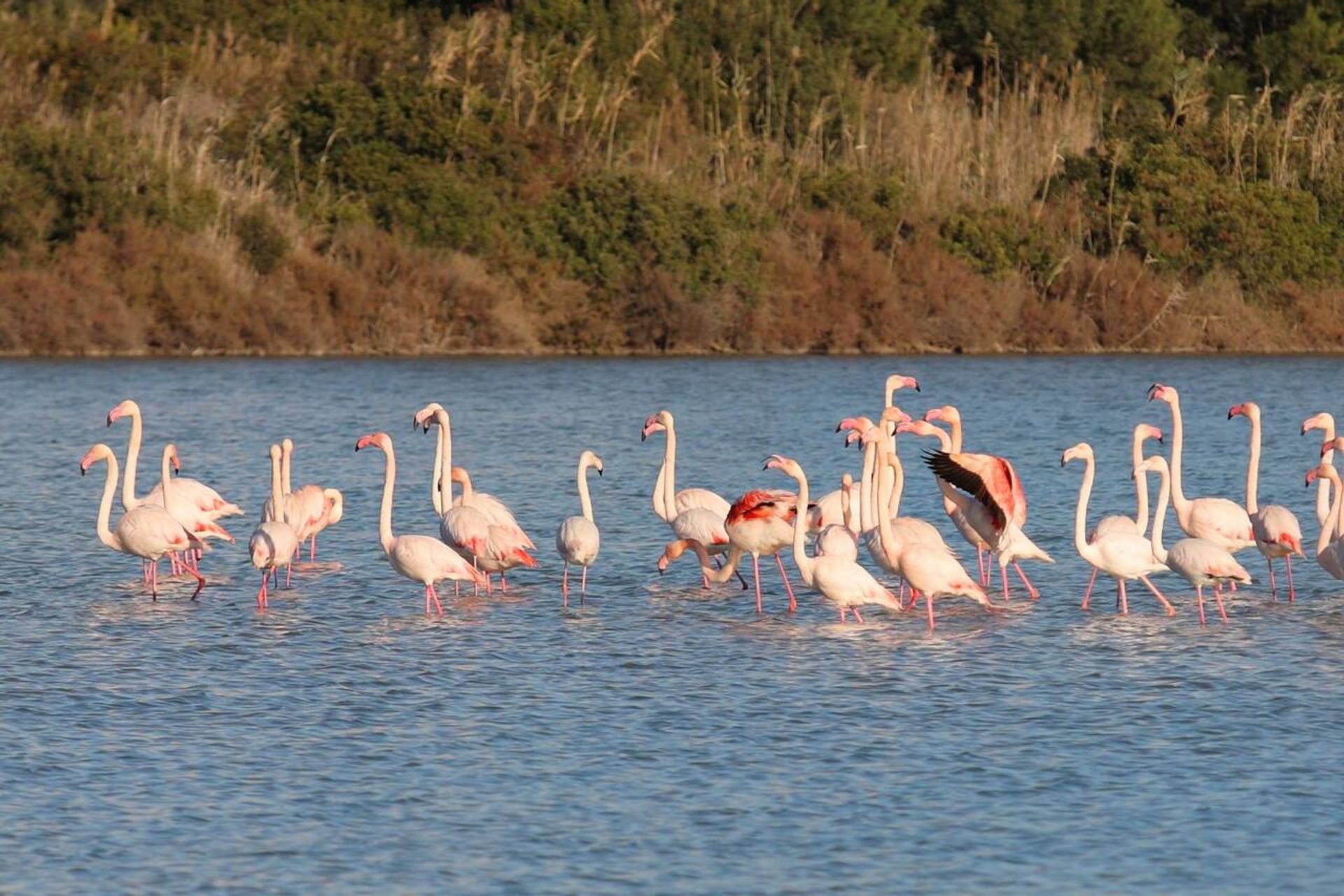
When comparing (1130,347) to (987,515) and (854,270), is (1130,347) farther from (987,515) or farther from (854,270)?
(987,515)

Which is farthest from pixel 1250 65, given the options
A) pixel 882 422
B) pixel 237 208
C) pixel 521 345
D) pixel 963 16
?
pixel 882 422

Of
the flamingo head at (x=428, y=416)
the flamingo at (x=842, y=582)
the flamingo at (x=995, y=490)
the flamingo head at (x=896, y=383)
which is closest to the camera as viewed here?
the flamingo at (x=842, y=582)

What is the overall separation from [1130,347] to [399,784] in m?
27.3

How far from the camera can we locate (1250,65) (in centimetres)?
4278

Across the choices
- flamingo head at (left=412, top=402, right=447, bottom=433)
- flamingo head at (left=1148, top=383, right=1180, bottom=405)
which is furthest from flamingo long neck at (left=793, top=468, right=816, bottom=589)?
flamingo head at (left=412, top=402, right=447, bottom=433)

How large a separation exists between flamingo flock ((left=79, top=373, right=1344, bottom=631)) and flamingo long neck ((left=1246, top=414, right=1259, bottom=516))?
0.02m

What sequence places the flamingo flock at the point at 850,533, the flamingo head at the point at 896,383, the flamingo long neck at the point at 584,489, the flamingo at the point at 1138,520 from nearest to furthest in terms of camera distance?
the flamingo flock at the point at 850,533 < the flamingo at the point at 1138,520 < the flamingo long neck at the point at 584,489 < the flamingo head at the point at 896,383

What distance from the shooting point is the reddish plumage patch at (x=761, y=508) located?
11938 mm

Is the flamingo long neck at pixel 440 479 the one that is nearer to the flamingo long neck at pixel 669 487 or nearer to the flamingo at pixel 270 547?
the flamingo at pixel 270 547

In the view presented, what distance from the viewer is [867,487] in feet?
40.1

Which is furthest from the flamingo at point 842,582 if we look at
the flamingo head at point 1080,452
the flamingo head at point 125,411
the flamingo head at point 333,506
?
the flamingo head at point 125,411

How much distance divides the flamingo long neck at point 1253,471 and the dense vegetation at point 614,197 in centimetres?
1957

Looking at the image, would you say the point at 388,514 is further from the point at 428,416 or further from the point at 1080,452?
the point at 1080,452

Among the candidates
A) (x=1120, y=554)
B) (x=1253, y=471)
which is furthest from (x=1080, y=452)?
(x=1253, y=471)
